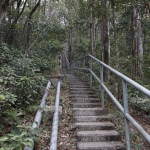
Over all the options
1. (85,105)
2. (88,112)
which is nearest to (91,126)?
(88,112)

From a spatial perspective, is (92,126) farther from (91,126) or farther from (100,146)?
(100,146)

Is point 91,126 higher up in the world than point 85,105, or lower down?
lower down

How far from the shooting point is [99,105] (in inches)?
218

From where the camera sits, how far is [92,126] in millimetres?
4316

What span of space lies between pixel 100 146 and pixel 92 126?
2.49 feet

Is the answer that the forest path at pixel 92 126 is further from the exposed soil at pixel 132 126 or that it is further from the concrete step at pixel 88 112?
the exposed soil at pixel 132 126

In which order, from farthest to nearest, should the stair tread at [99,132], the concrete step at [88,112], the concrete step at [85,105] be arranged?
the concrete step at [85,105]
the concrete step at [88,112]
the stair tread at [99,132]

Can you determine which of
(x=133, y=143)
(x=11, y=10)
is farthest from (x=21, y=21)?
(x=133, y=143)

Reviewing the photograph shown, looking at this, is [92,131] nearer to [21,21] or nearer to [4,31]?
[4,31]

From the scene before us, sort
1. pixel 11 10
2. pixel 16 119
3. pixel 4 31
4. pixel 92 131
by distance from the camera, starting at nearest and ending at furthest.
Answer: pixel 16 119 < pixel 92 131 < pixel 4 31 < pixel 11 10

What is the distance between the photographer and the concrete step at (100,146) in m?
3.54

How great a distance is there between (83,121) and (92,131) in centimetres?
53

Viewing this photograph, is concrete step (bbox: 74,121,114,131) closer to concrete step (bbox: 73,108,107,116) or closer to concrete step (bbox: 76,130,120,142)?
concrete step (bbox: 76,130,120,142)

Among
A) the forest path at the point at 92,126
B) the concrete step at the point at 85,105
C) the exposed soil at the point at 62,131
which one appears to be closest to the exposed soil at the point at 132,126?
the forest path at the point at 92,126
